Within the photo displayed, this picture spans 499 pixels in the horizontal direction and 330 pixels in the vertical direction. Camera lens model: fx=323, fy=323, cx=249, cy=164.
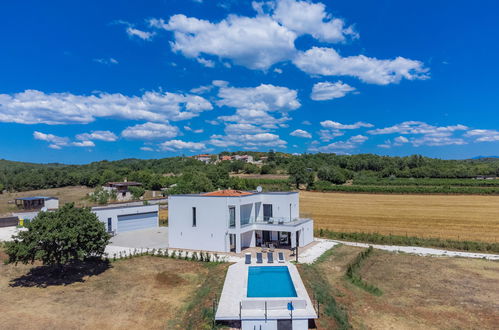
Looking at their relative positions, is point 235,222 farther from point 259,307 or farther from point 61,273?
point 61,273

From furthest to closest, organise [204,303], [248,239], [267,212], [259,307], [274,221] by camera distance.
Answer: [267,212] < [274,221] < [248,239] < [204,303] < [259,307]

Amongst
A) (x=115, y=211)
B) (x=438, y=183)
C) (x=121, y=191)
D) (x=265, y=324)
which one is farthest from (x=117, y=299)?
(x=438, y=183)

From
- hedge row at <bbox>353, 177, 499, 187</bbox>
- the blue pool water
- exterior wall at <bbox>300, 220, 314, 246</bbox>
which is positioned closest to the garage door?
exterior wall at <bbox>300, 220, 314, 246</bbox>

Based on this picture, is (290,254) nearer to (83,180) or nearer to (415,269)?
(415,269)

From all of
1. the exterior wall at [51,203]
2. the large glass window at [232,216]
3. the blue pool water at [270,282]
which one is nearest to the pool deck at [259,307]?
the blue pool water at [270,282]

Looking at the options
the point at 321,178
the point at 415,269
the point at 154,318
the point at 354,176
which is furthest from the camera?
the point at 354,176

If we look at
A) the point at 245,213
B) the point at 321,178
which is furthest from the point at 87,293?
the point at 321,178
